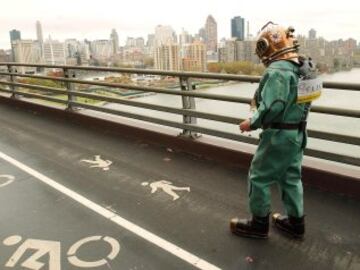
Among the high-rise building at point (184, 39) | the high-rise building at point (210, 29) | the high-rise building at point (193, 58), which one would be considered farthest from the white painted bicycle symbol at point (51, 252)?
the high-rise building at point (210, 29)

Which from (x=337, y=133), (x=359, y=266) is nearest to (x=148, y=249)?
(x=359, y=266)

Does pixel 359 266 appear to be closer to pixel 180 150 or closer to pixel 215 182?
pixel 215 182

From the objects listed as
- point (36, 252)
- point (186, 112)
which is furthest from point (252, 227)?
point (186, 112)

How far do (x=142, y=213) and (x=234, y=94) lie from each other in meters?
2.23

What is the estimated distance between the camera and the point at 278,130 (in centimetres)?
351

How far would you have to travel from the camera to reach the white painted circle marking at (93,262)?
355 cm

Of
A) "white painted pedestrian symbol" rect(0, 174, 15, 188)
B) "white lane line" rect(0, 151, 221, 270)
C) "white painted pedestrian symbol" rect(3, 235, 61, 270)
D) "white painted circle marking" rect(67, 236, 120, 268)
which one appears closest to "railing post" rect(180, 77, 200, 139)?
"white lane line" rect(0, 151, 221, 270)

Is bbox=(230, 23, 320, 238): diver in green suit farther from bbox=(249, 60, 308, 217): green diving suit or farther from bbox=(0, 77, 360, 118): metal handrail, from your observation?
bbox=(0, 77, 360, 118): metal handrail

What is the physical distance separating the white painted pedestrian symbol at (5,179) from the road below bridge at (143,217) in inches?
1.0

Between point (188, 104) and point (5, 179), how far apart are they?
2904mm

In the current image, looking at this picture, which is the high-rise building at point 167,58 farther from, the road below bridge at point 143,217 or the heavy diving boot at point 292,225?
the heavy diving boot at point 292,225

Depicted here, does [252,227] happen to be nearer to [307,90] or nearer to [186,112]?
[307,90]

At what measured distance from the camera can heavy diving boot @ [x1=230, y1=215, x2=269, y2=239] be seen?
3811 mm

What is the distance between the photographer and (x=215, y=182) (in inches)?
211
